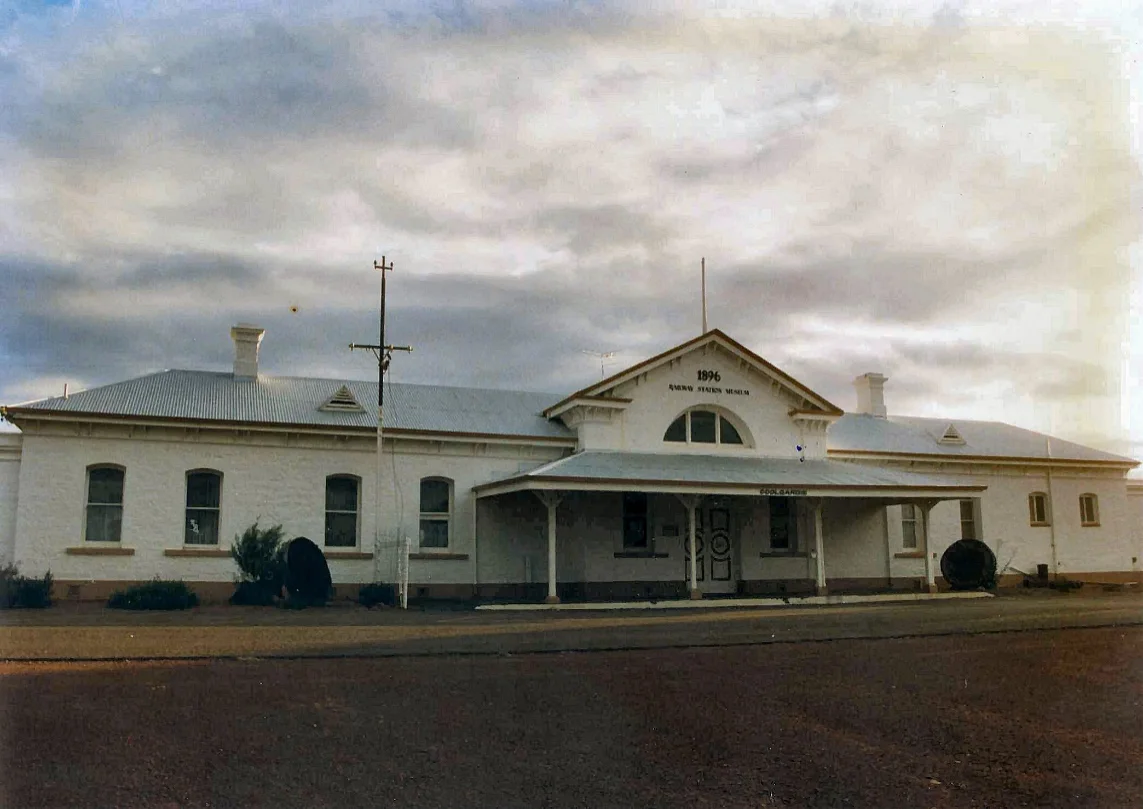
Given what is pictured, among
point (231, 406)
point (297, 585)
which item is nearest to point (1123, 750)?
point (297, 585)

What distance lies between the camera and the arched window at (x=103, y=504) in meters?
20.1

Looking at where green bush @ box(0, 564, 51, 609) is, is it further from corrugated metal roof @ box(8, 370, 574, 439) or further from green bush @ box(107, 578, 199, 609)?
corrugated metal roof @ box(8, 370, 574, 439)

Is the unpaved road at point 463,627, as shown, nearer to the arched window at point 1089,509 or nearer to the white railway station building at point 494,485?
the white railway station building at point 494,485

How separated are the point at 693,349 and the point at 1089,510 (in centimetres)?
1488

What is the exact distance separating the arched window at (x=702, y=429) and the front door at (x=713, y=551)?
1.69 metres

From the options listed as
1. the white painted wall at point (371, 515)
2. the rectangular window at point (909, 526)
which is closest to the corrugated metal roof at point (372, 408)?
the white painted wall at point (371, 515)

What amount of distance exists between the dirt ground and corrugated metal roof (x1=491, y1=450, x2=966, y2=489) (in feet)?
29.1

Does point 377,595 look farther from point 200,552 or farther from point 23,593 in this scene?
point 23,593

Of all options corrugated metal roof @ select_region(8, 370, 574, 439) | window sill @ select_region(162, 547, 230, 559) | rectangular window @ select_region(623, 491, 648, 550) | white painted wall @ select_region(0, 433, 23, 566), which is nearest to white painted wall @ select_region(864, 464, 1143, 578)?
rectangular window @ select_region(623, 491, 648, 550)

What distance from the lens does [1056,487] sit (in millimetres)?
29000

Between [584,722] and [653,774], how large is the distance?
4.80ft

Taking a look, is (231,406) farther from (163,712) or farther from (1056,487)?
(1056,487)

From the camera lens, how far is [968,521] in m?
27.9

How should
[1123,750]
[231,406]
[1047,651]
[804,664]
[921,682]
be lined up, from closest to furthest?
[1123,750], [921,682], [804,664], [1047,651], [231,406]
